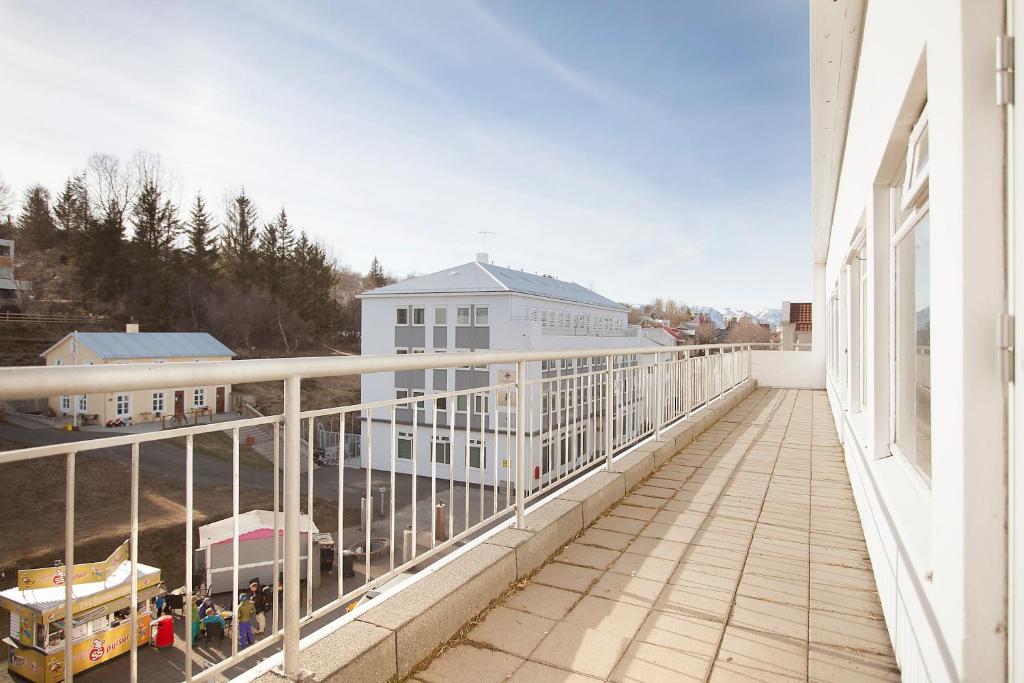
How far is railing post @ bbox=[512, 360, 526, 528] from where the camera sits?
3.13 meters

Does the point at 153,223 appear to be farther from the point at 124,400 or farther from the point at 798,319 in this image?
the point at 124,400

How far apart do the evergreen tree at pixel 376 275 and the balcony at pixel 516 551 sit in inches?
2541

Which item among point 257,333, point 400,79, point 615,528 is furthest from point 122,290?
point 615,528

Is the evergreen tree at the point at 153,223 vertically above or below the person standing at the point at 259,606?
above

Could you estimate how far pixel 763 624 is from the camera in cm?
257

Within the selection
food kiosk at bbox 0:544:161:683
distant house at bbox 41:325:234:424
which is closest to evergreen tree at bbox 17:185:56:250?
distant house at bbox 41:325:234:424

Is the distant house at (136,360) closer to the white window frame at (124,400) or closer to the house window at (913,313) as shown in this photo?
the white window frame at (124,400)

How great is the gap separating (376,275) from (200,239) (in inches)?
1054

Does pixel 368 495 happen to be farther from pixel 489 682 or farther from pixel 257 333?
pixel 257 333

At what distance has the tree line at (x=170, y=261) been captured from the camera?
3741cm

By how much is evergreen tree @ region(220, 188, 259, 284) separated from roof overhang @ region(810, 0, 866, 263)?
46.2 m

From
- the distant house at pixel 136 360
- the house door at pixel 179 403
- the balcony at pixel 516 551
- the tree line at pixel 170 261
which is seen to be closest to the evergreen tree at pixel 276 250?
the tree line at pixel 170 261

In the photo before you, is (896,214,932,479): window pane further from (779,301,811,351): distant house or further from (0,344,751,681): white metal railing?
(779,301,811,351): distant house

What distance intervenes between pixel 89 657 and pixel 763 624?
103 inches
